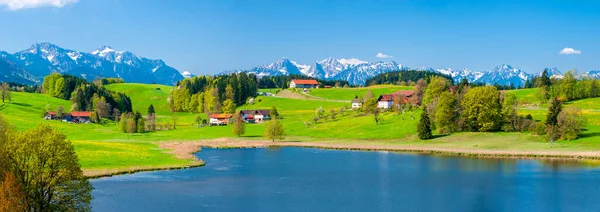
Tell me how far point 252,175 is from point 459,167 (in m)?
30.2

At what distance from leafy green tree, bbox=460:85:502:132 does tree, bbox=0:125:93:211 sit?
94.5 meters

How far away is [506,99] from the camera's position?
387 feet

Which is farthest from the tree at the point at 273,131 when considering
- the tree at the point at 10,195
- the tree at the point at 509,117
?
the tree at the point at 10,195

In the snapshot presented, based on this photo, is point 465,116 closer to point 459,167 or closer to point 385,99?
point 459,167

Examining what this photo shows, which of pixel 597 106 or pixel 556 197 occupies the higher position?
pixel 597 106

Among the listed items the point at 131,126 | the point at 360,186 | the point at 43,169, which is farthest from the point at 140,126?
the point at 43,169

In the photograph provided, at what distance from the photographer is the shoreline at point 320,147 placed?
7288 cm

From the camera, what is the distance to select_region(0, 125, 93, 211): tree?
114 feet

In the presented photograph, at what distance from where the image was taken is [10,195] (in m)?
29.8

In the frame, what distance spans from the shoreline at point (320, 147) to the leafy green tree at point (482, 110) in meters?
20.7

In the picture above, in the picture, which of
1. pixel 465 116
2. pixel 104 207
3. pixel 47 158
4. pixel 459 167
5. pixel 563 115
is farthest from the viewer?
pixel 465 116

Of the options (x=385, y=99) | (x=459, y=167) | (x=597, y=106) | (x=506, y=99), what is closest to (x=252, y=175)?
(x=459, y=167)

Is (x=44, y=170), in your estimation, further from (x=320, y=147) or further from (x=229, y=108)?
(x=229, y=108)

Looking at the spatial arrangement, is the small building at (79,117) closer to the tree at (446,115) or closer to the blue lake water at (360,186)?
the blue lake water at (360,186)
